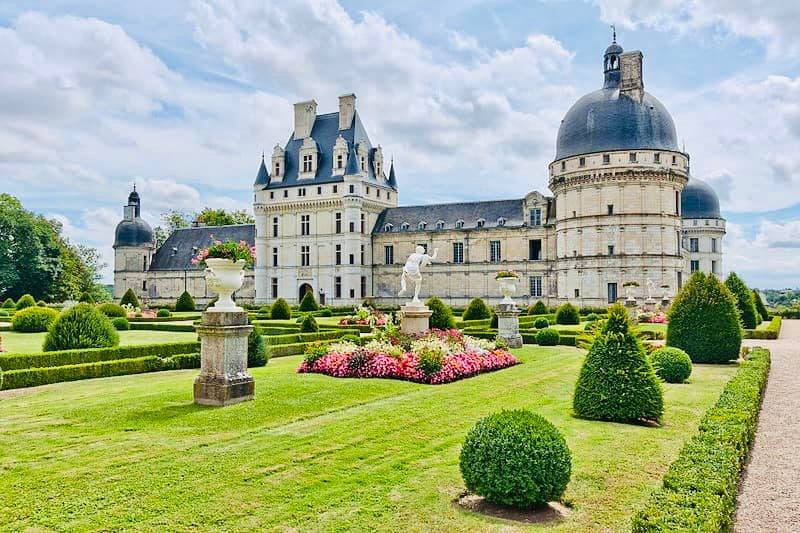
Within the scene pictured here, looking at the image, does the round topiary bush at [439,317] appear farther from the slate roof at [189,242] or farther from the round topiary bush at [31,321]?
the slate roof at [189,242]

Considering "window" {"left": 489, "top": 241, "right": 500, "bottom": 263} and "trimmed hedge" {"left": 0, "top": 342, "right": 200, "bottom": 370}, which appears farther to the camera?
"window" {"left": 489, "top": 241, "right": 500, "bottom": 263}

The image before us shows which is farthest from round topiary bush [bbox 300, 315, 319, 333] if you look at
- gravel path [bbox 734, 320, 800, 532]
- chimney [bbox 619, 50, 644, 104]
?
chimney [bbox 619, 50, 644, 104]

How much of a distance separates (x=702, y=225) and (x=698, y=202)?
2516mm

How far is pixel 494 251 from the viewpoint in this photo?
53.7m

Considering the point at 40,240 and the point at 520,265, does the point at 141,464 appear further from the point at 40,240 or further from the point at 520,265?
the point at 40,240

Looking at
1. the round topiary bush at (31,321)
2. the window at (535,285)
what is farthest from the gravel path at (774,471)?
the window at (535,285)

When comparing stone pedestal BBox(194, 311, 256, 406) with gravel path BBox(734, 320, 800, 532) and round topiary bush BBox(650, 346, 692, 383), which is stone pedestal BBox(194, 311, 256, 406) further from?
round topiary bush BBox(650, 346, 692, 383)

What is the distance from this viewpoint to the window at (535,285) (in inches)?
2037

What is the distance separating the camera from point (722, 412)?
934 cm

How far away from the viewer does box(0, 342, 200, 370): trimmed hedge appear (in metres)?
15.5

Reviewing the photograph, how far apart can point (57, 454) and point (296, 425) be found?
3077 millimetres

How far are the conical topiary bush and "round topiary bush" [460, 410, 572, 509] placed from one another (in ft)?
12.7

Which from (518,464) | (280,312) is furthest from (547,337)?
(280,312)

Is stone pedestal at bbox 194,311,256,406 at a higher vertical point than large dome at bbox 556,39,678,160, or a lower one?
lower
